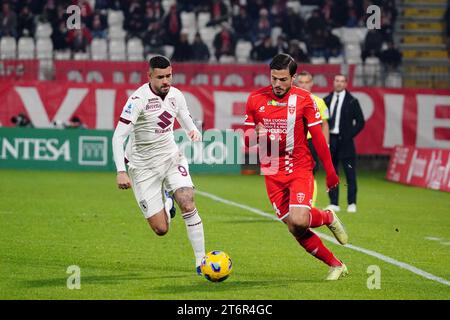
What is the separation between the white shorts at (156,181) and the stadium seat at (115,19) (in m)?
20.4

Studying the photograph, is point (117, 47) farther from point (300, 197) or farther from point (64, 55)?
point (300, 197)

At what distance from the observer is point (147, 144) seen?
36.2 feet

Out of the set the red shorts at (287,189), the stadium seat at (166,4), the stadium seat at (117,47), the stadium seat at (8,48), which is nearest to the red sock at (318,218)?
the red shorts at (287,189)

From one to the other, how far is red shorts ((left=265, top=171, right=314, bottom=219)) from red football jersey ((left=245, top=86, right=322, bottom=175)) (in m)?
0.08

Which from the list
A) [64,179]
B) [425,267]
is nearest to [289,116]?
[425,267]

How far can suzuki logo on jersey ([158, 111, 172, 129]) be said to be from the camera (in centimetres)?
1088

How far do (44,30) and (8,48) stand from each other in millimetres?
1994

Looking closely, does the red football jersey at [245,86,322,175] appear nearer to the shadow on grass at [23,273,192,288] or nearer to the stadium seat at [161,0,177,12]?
the shadow on grass at [23,273,192,288]

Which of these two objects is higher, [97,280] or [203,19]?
[203,19]

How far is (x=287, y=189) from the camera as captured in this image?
1050 centimetres

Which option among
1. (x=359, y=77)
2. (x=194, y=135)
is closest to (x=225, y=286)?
(x=194, y=135)

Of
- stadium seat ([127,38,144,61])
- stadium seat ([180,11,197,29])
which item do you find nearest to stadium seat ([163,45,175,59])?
stadium seat ([127,38,144,61])
